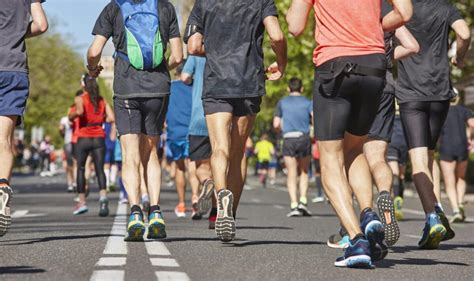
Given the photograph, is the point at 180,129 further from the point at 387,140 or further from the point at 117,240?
the point at 117,240

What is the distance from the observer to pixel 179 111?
16.5 meters

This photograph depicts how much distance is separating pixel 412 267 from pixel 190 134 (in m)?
6.92

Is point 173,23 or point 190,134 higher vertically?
point 173,23

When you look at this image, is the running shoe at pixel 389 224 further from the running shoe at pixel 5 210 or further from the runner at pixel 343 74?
the running shoe at pixel 5 210

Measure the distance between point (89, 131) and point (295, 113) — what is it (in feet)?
9.71

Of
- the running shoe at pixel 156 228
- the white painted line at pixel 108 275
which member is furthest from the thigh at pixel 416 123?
the white painted line at pixel 108 275

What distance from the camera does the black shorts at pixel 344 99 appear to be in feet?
26.4

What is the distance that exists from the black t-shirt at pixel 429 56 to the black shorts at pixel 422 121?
0.25ft

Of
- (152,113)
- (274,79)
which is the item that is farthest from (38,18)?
(274,79)

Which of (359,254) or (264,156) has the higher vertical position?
(359,254)

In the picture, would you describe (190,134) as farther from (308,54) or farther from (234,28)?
(308,54)

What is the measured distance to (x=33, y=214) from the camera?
16156 millimetres

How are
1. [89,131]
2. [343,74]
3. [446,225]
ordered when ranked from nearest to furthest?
[343,74]
[446,225]
[89,131]

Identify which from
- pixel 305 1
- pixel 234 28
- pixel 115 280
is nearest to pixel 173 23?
pixel 234 28
